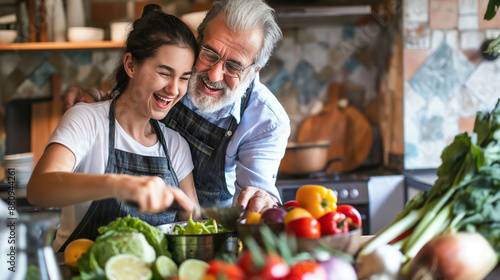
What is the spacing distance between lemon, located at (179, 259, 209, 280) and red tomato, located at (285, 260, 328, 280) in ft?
0.80

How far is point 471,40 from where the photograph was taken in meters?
3.29

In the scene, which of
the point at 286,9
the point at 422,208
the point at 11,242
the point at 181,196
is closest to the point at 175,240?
the point at 181,196

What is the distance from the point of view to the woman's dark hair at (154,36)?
5.41ft

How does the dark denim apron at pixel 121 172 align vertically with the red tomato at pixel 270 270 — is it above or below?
below

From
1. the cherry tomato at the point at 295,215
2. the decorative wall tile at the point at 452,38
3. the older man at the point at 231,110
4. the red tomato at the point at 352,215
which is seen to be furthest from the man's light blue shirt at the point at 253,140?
the decorative wall tile at the point at 452,38

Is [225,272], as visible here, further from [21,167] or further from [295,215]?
[21,167]

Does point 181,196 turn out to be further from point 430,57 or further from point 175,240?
point 430,57

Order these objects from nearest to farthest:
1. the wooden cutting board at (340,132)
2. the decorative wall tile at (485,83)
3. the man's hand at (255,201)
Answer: the man's hand at (255,201)
the decorative wall tile at (485,83)
the wooden cutting board at (340,132)

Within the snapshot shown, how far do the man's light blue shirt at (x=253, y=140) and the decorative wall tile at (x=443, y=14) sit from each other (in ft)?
5.39

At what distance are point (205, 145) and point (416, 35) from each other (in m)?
1.87

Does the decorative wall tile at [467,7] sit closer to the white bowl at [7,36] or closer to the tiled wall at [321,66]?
the tiled wall at [321,66]

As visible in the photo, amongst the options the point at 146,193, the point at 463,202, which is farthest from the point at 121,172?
the point at 463,202

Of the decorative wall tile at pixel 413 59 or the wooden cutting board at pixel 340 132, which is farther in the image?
the wooden cutting board at pixel 340 132

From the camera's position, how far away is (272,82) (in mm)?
3688
